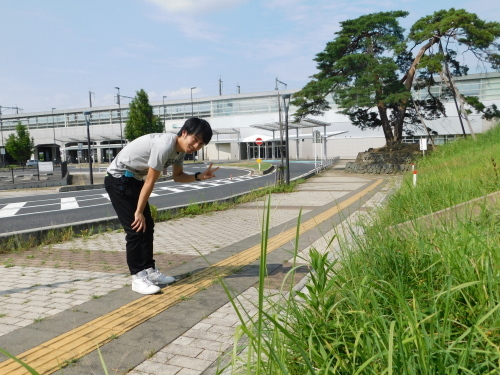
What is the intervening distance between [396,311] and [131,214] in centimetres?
266

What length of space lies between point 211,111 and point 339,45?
4024 centimetres

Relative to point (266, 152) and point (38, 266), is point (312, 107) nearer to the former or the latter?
point (38, 266)

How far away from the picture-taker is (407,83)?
28016 mm

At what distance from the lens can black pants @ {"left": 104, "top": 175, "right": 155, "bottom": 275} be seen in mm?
3992

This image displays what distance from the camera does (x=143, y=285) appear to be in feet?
13.1

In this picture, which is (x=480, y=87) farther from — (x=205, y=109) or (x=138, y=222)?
(x=138, y=222)

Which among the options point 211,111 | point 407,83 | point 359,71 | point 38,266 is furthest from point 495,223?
point 211,111

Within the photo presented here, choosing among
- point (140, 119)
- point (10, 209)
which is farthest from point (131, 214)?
point (140, 119)

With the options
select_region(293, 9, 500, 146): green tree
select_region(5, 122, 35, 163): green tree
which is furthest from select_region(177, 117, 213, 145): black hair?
select_region(5, 122, 35, 163): green tree

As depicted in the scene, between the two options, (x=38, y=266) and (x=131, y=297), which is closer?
(x=131, y=297)

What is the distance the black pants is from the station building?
112ft

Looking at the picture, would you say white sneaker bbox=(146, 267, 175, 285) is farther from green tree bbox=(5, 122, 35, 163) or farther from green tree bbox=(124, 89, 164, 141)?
green tree bbox=(5, 122, 35, 163)

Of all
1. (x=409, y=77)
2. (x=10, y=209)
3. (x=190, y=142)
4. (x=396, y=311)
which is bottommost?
(x=10, y=209)

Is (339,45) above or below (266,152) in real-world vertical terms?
above
